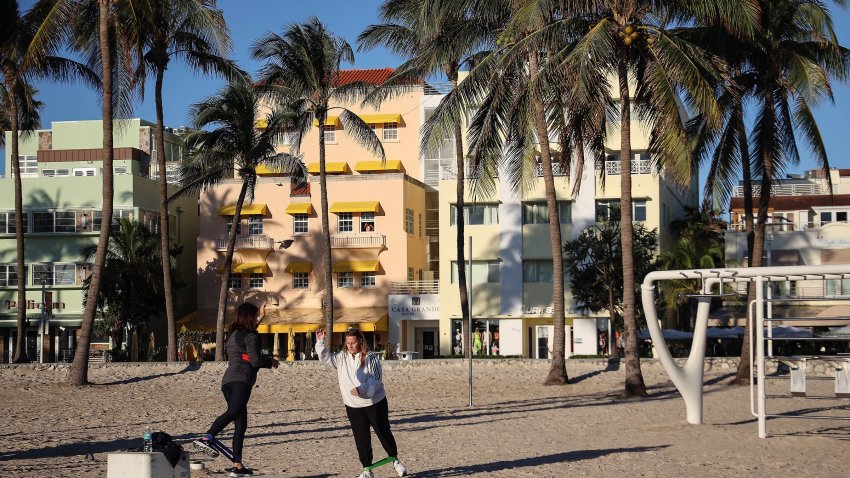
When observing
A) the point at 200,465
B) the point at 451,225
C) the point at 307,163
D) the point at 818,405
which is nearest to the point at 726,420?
the point at 818,405

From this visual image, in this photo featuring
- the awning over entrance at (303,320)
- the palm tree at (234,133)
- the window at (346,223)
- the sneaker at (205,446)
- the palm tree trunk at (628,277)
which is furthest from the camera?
A: the window at (346,223)

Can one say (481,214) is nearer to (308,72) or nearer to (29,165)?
(308,72)

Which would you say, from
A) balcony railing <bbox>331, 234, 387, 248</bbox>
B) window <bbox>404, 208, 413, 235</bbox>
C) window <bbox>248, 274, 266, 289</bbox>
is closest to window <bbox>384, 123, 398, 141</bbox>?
window <bbox>404, 208, 413, 235</bbox>

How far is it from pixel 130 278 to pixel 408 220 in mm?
14097

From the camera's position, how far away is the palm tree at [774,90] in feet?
92.6

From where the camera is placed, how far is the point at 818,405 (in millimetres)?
23609

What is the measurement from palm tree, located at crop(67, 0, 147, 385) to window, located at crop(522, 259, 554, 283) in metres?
23.9

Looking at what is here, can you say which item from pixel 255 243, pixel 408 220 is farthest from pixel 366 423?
pixel 255 243

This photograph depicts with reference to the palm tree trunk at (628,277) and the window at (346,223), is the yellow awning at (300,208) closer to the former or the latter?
the window at (346,223)

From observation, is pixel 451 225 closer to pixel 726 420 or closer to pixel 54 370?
pixel 54 370

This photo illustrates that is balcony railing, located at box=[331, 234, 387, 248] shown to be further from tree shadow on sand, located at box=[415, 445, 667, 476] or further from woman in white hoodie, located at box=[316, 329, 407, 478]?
woman in white hoodie, located at box=[316, 329, 407, 478]

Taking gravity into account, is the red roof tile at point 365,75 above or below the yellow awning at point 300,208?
above

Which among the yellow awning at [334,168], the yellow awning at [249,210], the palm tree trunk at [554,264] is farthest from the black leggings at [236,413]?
the yellow awning at [334,168]

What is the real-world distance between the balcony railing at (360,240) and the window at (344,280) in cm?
155
